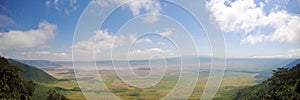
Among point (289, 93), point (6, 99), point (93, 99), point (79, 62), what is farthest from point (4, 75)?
point (93, 99)

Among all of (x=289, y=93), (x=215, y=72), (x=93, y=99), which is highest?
(x=215, y=72)

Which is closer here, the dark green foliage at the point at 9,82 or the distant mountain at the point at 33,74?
the dark green foliage at the point at 9,82

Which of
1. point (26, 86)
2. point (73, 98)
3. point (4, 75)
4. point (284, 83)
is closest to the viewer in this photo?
point (4, 75)

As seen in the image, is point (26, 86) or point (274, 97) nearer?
point (274, 97)

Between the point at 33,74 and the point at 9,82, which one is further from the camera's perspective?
the point at 33,74

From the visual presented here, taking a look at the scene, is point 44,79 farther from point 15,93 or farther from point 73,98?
point 15,93

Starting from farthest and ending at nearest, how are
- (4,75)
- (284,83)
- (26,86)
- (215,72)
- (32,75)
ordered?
(32,75) → (26,86) → (284,83) → (4,75) → (215,72)

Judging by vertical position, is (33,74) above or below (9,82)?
above

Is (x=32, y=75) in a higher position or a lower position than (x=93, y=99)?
higher

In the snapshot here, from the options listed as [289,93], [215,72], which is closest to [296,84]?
[289,93]

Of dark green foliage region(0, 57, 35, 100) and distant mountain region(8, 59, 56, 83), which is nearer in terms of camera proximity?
dark green foliage region(0, 57, 35, 100)
